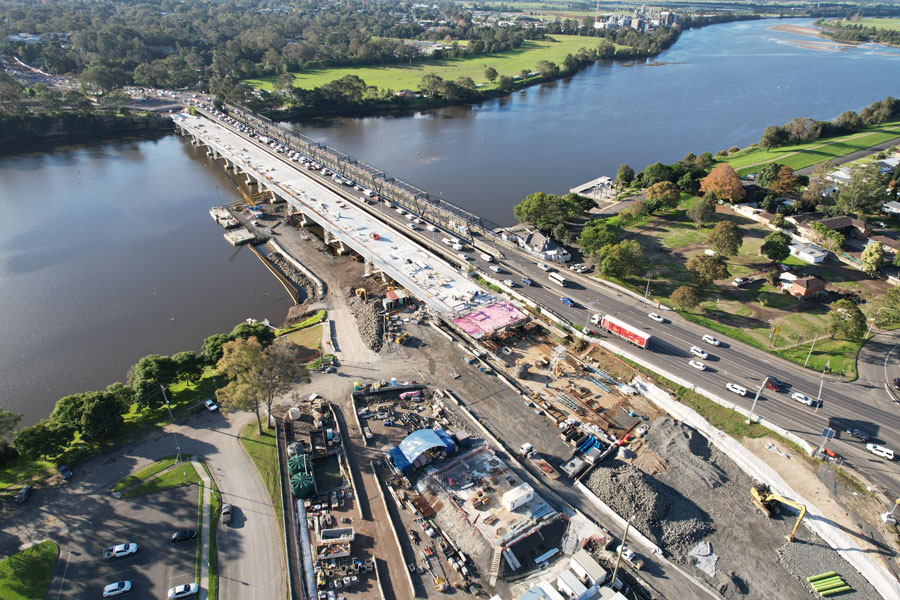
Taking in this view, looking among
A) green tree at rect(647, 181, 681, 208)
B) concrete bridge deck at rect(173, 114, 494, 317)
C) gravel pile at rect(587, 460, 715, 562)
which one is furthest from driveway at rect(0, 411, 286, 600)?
green tree at rect(647, 181, 681, 208)

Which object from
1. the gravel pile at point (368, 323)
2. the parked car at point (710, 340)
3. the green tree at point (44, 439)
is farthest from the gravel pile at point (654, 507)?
the green tree at point (44, 439)

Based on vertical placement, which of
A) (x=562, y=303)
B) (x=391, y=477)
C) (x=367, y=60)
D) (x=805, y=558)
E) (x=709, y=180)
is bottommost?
(x=805, y=558)

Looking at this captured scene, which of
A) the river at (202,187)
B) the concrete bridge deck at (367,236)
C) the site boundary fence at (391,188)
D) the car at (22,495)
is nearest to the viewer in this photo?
the car at (22,495)

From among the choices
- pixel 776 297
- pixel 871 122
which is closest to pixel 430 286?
pixel 776 297

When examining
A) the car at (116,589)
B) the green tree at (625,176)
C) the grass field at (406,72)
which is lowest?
the car at (116,589)

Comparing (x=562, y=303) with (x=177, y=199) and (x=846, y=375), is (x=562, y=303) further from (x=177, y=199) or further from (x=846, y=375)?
(x=177, y=199)

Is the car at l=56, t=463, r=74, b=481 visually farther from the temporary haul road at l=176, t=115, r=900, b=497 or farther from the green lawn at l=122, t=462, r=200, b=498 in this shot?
the temporary haul road at l=176, t=115, r=900, b=497

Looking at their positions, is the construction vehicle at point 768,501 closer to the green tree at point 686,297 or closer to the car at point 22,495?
the green tree at point 686,297
